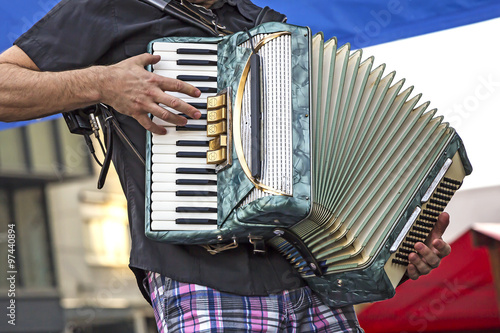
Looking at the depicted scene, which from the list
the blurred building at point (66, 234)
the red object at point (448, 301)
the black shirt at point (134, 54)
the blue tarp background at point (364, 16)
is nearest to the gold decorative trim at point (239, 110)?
the black shirt at point (134, 54)

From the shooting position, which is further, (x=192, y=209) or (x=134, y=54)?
(x=134, y=54)

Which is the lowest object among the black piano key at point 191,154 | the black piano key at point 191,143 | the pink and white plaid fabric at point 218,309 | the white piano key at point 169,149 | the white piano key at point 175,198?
the pink and white plaid fabric at point 218,309

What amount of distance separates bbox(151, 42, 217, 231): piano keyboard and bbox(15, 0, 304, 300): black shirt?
11 cm

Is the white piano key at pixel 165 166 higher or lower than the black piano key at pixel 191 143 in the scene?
lower

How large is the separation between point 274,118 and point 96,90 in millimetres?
424

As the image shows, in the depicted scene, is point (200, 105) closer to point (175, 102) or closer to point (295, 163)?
point (175, 102)

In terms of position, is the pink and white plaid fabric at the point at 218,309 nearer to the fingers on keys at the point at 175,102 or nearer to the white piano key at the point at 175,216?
the white piano key at the point at 175,216

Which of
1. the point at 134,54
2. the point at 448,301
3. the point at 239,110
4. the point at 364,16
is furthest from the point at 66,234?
the point at 239,110

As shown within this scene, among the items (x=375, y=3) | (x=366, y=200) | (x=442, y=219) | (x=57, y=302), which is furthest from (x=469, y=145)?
(x=57, y=302)

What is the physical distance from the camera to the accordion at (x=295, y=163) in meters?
1.47

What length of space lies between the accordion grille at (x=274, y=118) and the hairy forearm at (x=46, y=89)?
36cm

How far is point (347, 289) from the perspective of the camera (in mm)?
1631

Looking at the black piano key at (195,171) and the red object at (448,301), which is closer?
the black piano key at (195,171)

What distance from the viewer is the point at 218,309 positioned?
157 cm
